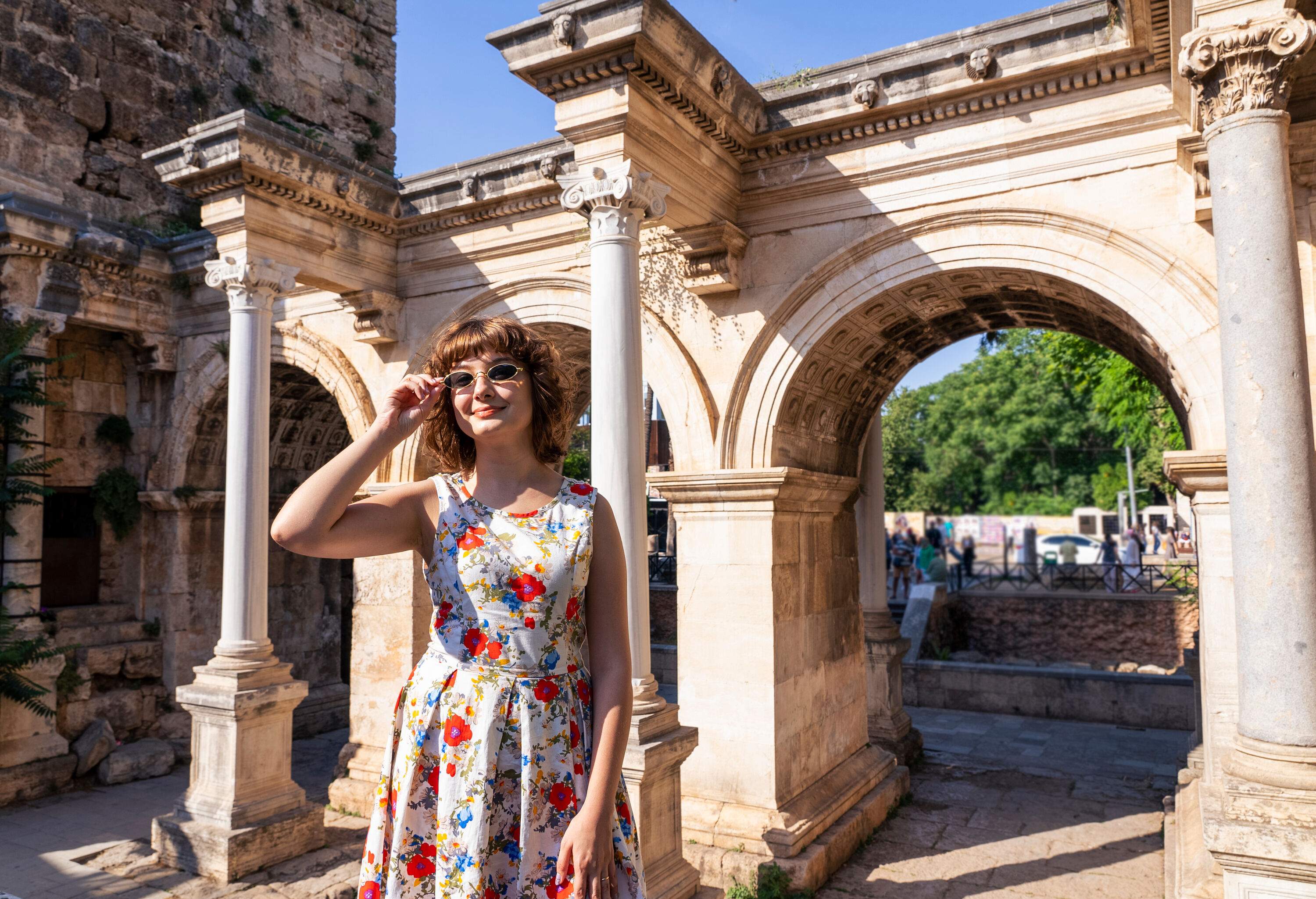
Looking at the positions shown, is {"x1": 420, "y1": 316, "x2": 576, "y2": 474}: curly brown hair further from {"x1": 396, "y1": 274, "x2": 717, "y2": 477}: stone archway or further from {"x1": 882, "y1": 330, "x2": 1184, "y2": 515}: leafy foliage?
{"x1": 882, "y1": 330, "x2": 1184, "y2": 515}: leafy foliage

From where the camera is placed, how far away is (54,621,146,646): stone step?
31.8 ft

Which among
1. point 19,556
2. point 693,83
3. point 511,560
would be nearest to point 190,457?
point 19,556

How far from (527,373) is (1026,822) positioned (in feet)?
24.8

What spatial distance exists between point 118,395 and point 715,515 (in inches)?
313

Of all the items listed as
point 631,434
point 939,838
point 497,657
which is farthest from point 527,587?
point 939,838

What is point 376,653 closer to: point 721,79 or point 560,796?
point 721,79

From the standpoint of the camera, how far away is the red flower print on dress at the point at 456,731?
1.80 metres

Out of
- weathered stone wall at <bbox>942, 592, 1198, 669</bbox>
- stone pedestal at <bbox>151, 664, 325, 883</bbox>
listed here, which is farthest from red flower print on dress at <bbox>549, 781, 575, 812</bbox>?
weathered stone wall at <bbox>942, 592, 1198, 669</bbox>

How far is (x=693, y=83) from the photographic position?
18.3 feet

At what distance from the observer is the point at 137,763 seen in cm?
959

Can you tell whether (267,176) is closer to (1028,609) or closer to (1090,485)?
(1028,609)

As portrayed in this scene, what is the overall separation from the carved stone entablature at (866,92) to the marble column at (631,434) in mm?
1686

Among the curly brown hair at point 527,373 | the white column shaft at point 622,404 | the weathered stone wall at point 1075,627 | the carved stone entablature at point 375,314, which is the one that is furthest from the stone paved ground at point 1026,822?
the weathered stone wall at point 1075,627

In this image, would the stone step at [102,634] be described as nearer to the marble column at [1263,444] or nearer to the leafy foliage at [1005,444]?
the marble column at [1263,444]
